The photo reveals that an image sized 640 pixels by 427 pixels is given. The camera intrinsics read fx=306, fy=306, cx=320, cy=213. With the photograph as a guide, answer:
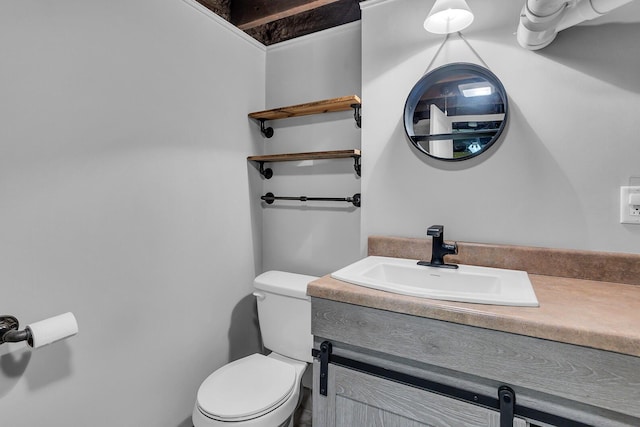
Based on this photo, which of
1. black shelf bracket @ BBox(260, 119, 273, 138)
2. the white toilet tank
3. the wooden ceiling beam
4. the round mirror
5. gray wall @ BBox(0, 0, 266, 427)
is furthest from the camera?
black shelf bracket @ BBox(260, 119, 273, 138)

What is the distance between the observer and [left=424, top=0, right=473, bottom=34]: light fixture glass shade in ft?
3.71

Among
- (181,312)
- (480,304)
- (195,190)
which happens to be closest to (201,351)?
(181,312)

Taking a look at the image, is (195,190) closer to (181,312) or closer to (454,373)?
(181,312)

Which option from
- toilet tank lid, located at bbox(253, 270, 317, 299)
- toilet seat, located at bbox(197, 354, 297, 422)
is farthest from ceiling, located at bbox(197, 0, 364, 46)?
toilet seat, located at bbox(197, 354, 297, 422)

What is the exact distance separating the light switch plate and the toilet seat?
1.43 metres

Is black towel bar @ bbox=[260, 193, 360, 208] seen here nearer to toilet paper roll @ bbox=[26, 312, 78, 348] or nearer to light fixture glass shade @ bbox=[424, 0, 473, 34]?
light fixture glass shade @ bbox=[424, 0, 473, 34]

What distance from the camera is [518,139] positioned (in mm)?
1221

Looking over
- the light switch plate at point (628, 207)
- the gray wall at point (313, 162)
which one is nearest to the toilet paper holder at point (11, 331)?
the gray wall at point (313, 162)

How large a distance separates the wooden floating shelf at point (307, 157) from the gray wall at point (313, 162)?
57mm

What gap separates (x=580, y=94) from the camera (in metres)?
1.13

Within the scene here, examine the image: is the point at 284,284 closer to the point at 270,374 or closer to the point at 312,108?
the point at 270,374

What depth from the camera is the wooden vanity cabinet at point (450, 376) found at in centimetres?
69

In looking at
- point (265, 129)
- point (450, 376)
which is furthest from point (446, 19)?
point (450, 376)

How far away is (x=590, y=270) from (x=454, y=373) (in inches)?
27.6
